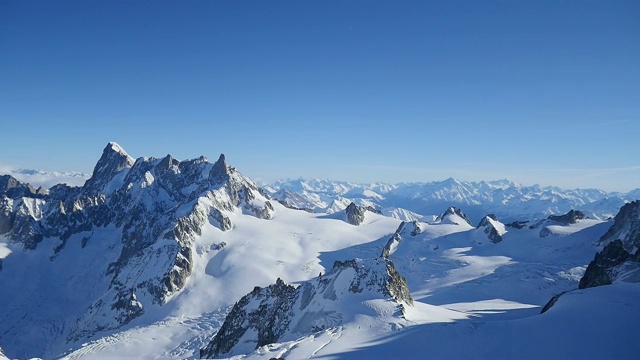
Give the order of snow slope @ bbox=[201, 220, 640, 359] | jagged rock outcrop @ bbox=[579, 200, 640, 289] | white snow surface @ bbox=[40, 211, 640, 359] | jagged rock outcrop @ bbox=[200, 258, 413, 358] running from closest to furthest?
snow slope @ bbox=[201, 220, 640, 359]
white snow surface @ bbox=[40, 211, 640, 359]
jagged rock outcrop @ bbox=[200, 258, 413, 358]
jagged rock outcrop @ bbox=[579, 200, 640, 289]

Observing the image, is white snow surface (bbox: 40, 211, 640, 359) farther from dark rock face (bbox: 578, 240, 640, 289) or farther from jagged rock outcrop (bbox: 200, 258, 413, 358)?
dark rock face (bbox: 578, 240, 640, 289)

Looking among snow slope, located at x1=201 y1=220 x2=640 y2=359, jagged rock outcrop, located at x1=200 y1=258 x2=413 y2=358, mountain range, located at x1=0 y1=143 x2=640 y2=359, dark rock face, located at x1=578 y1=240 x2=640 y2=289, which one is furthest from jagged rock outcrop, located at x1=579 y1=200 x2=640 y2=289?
jagged rock outcrop, located at x1=200 y1=258 x2=413 y2=358

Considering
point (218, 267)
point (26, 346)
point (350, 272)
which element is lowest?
point (26, 346)

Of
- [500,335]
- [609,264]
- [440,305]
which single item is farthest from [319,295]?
[440,305]

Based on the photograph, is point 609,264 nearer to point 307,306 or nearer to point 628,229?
point 307,306

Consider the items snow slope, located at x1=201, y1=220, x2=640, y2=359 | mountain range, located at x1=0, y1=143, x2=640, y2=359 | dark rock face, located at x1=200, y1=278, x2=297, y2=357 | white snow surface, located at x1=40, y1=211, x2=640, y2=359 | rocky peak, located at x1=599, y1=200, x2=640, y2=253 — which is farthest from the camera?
rocky peak, located at x1=599, y1=200, x2=640, y2=253

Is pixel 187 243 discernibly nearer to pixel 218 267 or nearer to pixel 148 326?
pixel 218 267

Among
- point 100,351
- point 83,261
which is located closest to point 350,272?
point 100,351
